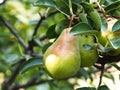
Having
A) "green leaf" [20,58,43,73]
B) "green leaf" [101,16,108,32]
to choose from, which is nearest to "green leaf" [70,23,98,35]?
"green leaf" [101,16,108,32]

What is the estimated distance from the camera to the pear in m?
0.94

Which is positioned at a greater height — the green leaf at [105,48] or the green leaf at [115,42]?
the green leaf at [115,42]

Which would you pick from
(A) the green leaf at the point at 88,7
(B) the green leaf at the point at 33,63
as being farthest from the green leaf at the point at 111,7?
(B) the green leaf at the point at 33,63

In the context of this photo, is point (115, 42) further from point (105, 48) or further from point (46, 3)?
point (46, 3)

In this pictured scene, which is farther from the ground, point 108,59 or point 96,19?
point 96,19

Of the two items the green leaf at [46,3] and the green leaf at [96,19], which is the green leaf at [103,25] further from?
the green leaf at [46,3]

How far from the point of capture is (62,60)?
949mm

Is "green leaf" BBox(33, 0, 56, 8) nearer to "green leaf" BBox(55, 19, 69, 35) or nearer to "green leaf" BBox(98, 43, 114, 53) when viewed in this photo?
"green leaf" BBox(55, 19, 69, 35)

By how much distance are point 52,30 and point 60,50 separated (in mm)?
201

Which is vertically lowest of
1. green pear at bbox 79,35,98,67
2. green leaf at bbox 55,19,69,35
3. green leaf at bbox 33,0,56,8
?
green pear at bbox 79,35,98,67

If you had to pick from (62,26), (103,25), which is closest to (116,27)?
(103,25)

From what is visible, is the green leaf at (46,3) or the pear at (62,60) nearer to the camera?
the pear at (62,60)

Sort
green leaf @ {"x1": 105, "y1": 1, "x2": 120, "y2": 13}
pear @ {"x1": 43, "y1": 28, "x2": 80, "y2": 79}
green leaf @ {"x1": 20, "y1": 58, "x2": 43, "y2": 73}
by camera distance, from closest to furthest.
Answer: pear @ {"x1": 43, "y1": 28, "x2": 80, "y2": 79}, green leaf @ {"x1": 105, "y1": 1, "x2": 120, "y2": 13}, green leaf @ {"x1": 20, "y1": 58, "x2": 43, "y2": 73}

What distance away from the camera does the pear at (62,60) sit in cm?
94
